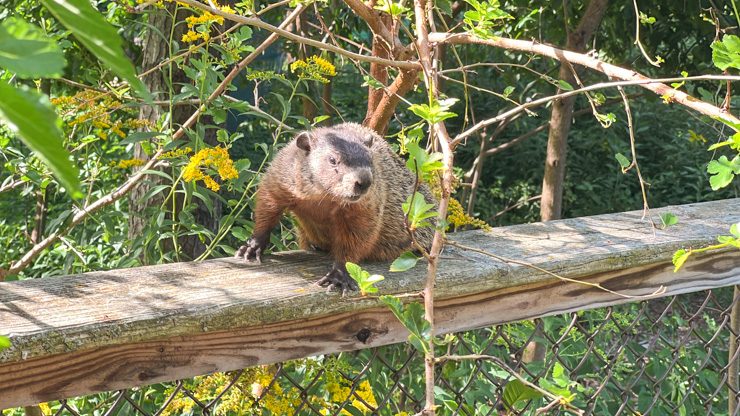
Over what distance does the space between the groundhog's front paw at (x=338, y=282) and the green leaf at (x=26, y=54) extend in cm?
120

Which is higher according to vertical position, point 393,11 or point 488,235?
point 393,11

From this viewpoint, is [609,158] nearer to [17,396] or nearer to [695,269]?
[695,269]

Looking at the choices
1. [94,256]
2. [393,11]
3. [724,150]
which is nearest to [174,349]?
[393,11]

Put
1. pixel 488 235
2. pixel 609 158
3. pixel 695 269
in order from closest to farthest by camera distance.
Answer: pixel 695 269 → pixel 488 235 → pixel 609 158

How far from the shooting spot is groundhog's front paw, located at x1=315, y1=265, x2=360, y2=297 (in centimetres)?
160

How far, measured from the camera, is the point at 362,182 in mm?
2391

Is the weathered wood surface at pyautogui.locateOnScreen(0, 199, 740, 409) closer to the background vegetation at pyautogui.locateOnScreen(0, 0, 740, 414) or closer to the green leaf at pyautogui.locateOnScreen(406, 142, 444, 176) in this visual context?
the background vegetation at pyautogui.locateOnScreen(0, 0, 740, 414)

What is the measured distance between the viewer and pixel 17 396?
114 cm

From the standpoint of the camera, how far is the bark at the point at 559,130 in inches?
157

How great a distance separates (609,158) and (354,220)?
19.0 ft

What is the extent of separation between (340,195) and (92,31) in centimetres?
209

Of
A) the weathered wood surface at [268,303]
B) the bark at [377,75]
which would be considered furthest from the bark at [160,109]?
the weathered wood surface at [268,303]

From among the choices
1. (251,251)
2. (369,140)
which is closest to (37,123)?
(251,251)

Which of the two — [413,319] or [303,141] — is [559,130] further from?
[413,319]
